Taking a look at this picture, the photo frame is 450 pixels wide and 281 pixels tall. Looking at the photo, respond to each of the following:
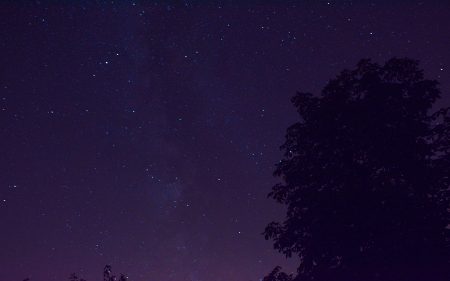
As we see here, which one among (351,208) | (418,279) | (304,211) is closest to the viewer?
(418,279)

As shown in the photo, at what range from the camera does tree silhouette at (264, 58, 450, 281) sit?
11922 mm

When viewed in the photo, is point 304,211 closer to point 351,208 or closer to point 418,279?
point 351,208

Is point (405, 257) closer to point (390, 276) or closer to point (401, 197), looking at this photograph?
point (390, 276)

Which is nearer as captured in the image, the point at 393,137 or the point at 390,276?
the point at 390,276

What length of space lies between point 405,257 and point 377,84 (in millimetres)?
5445

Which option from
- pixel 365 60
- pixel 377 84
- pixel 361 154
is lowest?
pixel 361 154

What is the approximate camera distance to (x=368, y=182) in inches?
504

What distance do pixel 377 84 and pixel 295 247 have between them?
5.92 metres

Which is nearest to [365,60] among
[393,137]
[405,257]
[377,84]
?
[377,84]

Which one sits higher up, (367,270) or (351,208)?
(351,208)

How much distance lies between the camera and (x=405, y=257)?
464 inches

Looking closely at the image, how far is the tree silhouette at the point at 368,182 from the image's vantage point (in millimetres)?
11922

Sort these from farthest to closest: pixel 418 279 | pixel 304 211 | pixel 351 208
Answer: pixel 304 211
pixel 351 208
pixel 418 279

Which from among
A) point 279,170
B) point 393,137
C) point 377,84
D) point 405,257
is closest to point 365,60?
point 377,84
